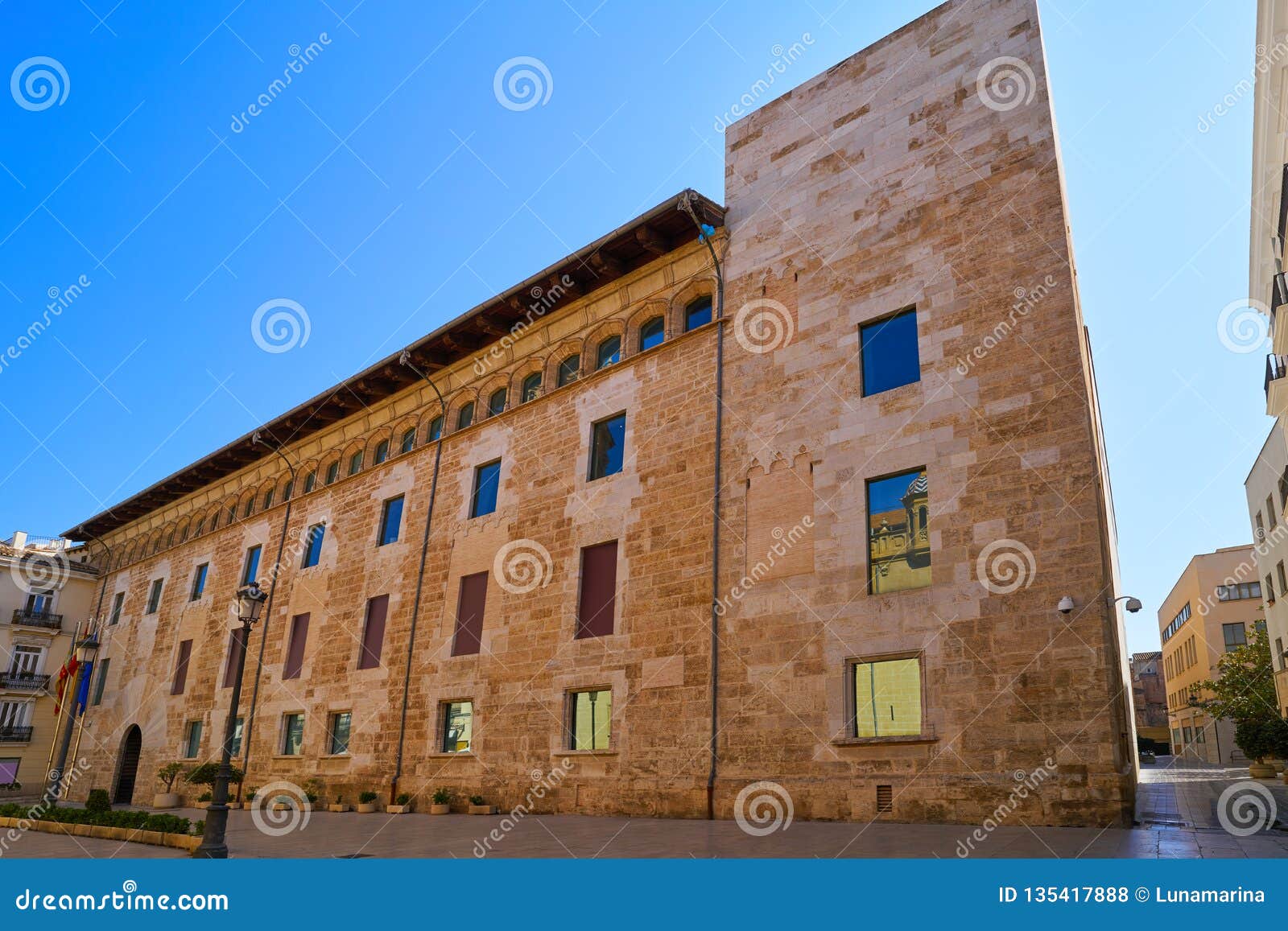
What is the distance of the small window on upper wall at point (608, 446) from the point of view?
16.6 meters

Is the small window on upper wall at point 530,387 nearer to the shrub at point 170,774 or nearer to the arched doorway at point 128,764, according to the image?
the shrub at point 170,774

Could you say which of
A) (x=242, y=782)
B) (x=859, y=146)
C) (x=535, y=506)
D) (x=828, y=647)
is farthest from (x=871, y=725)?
(x=242, y=782)

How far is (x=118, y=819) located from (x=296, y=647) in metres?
9.69

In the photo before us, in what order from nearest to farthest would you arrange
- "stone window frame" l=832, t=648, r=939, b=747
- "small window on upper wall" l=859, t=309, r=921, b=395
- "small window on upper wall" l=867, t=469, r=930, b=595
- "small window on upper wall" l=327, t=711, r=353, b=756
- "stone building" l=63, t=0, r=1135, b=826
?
"stone building" l=63, t=0, r=1135, b=826 → "stone window frame" l=832, t=648, r=939, b=747 → "small window on upper wall" l=867, t=469, r=930, b=595 → "small window on upper wall" l=859, t=309, r=921, b=395 → "small window on upper wall" l=327, t=711, r=353, b=756

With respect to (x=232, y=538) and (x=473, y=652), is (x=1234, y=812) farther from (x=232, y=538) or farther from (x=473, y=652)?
(x=232, y=538)

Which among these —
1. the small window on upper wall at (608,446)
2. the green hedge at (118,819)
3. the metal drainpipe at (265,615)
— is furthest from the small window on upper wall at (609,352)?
the metal drainpipe at (265,615)

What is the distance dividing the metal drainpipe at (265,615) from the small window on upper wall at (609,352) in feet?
40.6

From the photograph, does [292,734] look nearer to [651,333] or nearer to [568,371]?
[568,371]

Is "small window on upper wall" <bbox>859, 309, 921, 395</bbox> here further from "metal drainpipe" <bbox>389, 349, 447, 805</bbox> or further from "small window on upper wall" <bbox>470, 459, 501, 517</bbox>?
"metal drainpipe" <bbox>389, 349, 447, 805</bbox>

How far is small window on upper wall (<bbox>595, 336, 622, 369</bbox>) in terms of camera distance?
57.9 feet

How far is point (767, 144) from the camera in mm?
16281

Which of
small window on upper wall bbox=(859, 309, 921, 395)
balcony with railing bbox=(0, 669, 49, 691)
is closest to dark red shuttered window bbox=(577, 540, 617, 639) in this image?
small window on upper wall bbox=(859, 309, 921, 395)

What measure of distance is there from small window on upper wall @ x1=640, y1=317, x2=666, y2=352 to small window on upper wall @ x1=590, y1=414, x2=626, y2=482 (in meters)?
1.53

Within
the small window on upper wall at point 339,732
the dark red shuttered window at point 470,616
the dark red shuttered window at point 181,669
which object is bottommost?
the small window on upper wall at point 339,732
